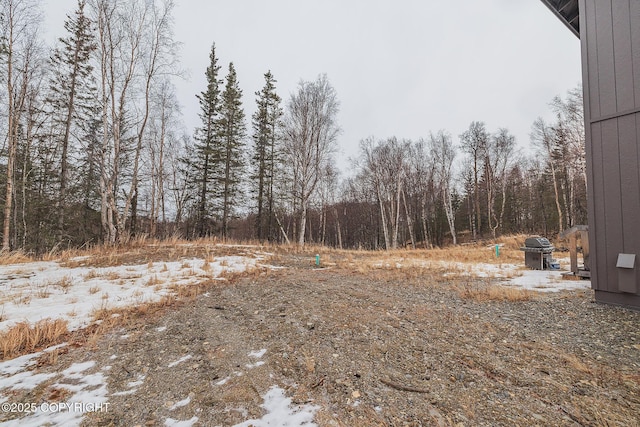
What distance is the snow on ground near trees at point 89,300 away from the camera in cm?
183

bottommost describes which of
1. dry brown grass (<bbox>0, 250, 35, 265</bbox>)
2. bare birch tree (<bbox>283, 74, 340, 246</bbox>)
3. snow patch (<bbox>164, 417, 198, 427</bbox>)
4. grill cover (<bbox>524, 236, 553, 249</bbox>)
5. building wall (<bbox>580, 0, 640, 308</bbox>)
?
snow patch (<bbox>164, 417, 198, 427</bbox>)

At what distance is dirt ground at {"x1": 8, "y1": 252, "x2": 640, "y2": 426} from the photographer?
1817 mm

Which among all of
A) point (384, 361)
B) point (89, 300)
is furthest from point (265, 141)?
point (384, 361)

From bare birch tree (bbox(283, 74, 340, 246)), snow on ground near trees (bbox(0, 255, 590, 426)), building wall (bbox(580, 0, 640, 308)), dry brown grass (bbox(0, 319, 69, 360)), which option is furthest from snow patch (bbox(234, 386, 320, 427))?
bare birch tree (bbox(283, 74, 340, 246))

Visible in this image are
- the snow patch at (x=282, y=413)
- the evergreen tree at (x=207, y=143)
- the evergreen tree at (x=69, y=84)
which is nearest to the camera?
the snow patch at (x=282, y=413)

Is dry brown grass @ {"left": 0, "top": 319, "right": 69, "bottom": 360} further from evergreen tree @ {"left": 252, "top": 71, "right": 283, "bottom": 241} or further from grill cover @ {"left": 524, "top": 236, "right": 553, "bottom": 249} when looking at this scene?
evergreen tree @ {"left": 252, "top": 71, "right": 283, "bottom": 241}

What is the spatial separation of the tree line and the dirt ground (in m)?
8.80

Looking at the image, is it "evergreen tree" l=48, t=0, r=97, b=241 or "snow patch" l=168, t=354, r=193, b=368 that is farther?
"evergreen tree" l=48, t=0, r=97, b=241

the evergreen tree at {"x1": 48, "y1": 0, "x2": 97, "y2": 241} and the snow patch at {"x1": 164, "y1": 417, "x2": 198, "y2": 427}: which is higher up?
the evergreen tree at {"x1": 48, "y1": 0, "x2": 97, "y2": 241}

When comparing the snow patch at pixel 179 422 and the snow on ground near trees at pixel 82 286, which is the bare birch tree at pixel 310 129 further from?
the snow patch at pixel 179 422

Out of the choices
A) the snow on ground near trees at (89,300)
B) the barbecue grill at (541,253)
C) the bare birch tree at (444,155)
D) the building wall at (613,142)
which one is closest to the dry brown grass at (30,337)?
the snow on ground near trees at (89,300)

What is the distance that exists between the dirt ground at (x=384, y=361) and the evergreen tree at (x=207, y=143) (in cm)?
1600

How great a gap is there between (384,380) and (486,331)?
1.89m

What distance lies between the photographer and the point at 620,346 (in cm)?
277
